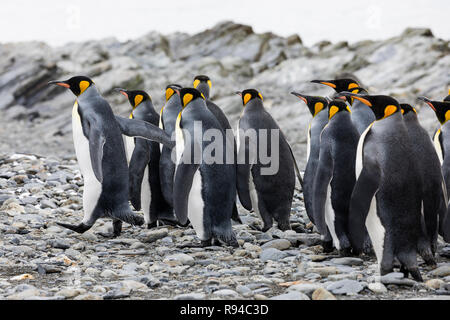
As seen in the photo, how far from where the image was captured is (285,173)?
5297mm

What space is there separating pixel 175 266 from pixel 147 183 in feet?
5.07

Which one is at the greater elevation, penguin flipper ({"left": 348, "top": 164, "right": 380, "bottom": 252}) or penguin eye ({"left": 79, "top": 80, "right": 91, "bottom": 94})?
penguin eye ({"left": 79, "top": 80, "right": 91, "bottom": 94})

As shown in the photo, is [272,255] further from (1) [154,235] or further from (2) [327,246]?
(1) [154,235]

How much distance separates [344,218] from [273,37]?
28.4 meters

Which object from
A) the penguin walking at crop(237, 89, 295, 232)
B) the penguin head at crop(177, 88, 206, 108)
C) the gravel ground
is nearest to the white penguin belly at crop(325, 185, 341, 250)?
the gravel ground

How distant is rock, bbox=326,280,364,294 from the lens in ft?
10.6

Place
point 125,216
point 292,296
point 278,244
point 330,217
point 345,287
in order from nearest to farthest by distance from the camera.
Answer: point 292,296, point 345,287, point 330,217, point 278,244, point 125,216

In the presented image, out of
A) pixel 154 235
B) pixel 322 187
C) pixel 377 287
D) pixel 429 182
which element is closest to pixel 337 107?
pixel 322 187

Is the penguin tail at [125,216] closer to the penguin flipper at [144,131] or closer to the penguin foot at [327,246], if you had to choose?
the penguin flipper at [144,131]

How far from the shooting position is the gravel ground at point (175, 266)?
130 inches

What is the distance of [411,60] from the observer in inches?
906

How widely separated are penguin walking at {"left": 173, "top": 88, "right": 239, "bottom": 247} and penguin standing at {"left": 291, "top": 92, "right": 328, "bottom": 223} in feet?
2.03

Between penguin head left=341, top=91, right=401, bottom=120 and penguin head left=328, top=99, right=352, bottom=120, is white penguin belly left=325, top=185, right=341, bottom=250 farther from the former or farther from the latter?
penguin head left=341, top=91, right=401, bottom=120

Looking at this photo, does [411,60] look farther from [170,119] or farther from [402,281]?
[402,281]
